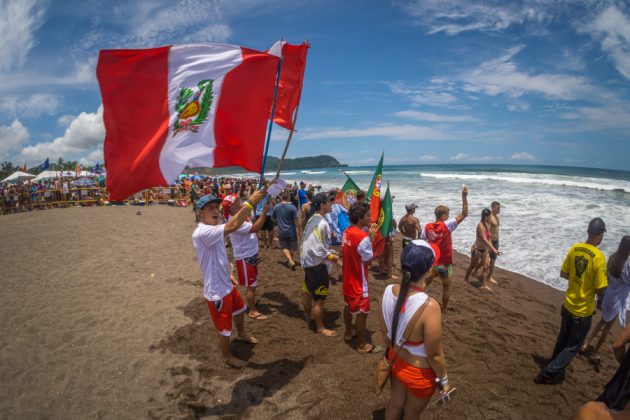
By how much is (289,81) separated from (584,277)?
169 inches

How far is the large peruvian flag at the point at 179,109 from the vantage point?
10.2ft

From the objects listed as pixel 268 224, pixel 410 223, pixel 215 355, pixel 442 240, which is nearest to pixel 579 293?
pixel 442 240

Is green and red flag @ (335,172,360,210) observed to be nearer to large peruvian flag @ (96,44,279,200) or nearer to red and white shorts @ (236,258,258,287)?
red and white shorts @ (236,258,258,287)

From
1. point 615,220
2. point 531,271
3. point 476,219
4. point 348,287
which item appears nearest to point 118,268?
point 348,287

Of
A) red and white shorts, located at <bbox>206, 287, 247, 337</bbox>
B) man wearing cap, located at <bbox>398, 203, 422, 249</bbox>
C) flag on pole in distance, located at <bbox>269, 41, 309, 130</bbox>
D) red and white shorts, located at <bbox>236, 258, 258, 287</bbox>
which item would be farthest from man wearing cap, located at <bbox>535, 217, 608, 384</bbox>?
red and white shorts, located at <bbox>236, 258, 258, 287</bbox>

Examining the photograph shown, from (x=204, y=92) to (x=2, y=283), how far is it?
733 cm

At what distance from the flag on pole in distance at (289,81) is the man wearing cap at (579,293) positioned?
3.80 meters

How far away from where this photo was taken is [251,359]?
426 centimetres

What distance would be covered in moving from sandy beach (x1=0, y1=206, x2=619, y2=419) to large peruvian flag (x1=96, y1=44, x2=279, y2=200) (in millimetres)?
2523

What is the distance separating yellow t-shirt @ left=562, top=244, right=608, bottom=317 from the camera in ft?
11.7

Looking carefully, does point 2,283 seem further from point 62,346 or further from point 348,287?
point 348,287

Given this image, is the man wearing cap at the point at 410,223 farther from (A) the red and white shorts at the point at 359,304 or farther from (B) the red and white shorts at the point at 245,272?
(B) the red and white shorts at the point at 245,272

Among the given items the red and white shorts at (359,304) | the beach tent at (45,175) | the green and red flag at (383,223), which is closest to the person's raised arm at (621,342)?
the red and white shorts at (359,304)

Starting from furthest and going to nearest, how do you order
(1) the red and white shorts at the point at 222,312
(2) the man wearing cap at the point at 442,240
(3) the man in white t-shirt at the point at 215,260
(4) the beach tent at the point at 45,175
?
(4) the beach tent at the point at 45,175 < (2) the man wearing cap at the point at 442,240 < (1) the red and white shorts at the point at 222,312 < (3) the man in white t-shirt at the point at 215,260
